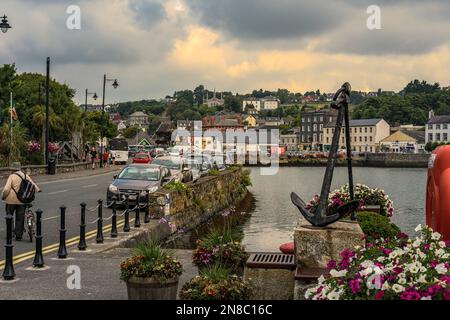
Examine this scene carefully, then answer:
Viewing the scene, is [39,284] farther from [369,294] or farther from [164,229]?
[164,229]

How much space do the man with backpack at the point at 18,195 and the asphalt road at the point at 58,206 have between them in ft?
1.41

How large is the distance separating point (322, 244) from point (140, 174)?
18.0 meters

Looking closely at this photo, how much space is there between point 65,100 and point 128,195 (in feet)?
205

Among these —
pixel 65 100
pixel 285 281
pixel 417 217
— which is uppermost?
pixel 65 100

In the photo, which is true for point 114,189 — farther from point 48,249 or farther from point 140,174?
point 48,249

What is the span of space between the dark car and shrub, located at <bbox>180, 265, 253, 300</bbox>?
1467 centimetres

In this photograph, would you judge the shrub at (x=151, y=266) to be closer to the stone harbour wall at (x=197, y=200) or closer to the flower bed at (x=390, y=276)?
the flower bed at (x=390, y=276)

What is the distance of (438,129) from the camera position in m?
164

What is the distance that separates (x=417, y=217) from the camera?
114ft

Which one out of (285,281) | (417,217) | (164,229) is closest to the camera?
(285,281)

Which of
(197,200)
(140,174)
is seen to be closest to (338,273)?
(140,174)

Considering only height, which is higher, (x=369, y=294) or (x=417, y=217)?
(x=369, y=294)
